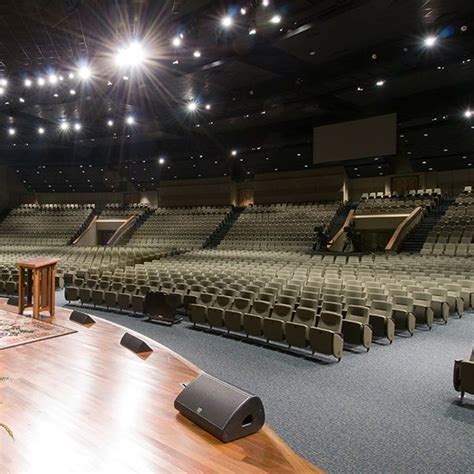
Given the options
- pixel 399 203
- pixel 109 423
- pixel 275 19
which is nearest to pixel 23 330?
pixel 109 423

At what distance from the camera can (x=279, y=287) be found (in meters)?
7.72

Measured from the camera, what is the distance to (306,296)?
22.4 feet

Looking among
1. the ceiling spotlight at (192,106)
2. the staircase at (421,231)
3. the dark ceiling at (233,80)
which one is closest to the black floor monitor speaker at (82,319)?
the dark ceiling at (233,80)

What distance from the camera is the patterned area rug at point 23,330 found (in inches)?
164

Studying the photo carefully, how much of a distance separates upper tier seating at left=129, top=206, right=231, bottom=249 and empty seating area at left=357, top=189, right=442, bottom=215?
286 inches

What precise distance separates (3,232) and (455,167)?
24227 mm

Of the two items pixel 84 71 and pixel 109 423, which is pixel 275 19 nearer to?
pixel 84 71

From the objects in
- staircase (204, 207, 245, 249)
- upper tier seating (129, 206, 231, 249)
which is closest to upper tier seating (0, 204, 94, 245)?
upper tier seating (129, 206, 231, 249)

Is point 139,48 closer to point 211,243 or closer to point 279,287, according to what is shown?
point 279,287

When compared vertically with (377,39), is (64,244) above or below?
below

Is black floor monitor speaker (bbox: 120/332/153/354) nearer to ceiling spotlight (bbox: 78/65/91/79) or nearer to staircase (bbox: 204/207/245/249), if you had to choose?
ceiling spotlight (bbox: 78/65/91/79)

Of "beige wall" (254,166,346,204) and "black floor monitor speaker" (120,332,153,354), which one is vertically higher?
"beige wall" (254,166,346,204)

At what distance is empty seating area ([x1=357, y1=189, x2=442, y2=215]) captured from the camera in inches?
666

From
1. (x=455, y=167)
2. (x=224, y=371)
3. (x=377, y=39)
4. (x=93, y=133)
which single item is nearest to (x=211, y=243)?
(x=93, y=133)
